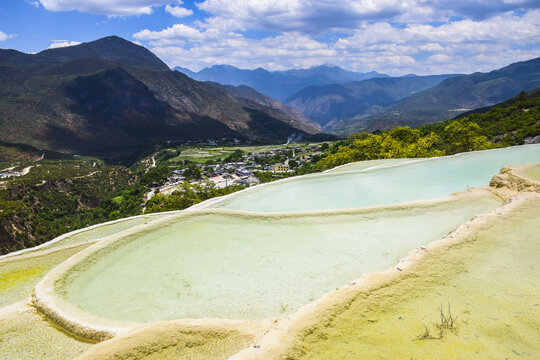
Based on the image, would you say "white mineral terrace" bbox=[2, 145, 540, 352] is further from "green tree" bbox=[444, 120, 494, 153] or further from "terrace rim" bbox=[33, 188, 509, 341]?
"green tree" bbox=[444, 120, 494, 153]

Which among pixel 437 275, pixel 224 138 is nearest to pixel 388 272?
pixel 437 275

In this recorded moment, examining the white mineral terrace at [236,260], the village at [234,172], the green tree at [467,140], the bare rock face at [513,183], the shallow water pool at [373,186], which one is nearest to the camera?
the white mineral terrace at [236,260]

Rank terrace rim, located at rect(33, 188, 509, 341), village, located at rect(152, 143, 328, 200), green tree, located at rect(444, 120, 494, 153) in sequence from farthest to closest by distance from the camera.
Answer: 1. village, located at rect(152, 143, 328, 200)
2. green tree, located at rect(444, 120, 494, 153)
3. terrace rim, located at rect(33, 188, 509, 341)

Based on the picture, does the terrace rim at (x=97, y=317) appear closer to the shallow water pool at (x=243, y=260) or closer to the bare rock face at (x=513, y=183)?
the shallow water pool at (x=243, y=260)

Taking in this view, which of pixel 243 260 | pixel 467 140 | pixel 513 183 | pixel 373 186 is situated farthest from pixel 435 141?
pixel 243 260

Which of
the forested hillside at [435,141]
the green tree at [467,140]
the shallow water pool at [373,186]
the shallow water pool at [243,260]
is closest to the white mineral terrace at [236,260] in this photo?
the shallow water pool at [243,260]

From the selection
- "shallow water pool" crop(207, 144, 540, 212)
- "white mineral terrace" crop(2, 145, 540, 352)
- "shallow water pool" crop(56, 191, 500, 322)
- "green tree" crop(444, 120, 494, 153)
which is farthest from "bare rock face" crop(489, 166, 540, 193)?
"green tree" crop(444, 120, 494, 153)

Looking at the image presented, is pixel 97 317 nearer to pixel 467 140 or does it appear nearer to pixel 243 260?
pixel 243 260

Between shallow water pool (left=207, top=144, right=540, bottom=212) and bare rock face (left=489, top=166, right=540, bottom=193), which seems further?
shallow water pool (left=207, top=144, right=540, bottom=212)

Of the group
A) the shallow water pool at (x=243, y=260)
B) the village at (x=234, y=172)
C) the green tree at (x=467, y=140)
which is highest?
the green tree at (x=467, y=140)
